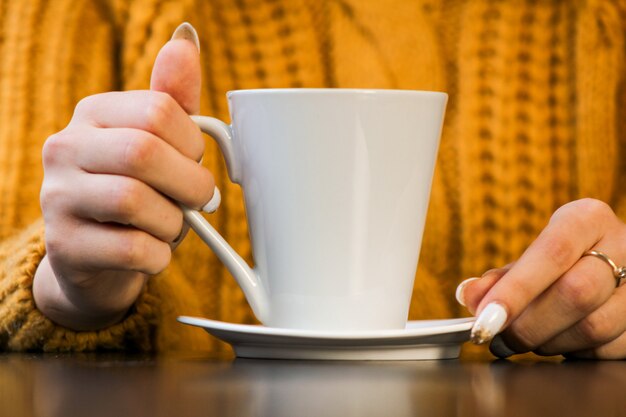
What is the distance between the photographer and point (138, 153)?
0.57 metres

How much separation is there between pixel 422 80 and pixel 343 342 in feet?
2.14

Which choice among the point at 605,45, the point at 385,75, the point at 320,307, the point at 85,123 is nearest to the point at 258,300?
the point at 320,307

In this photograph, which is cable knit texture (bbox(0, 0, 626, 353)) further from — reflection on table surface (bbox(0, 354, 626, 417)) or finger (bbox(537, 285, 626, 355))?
reflection on table surface (bbox(0, 354, 626, 417))

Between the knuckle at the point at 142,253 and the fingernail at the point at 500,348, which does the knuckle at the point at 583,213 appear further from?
the knuckle at the point at 142,253

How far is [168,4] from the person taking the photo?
Result: 1089 mm

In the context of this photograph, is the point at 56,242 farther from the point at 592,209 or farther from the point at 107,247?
the point at 592,209

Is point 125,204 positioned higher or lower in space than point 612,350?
higher

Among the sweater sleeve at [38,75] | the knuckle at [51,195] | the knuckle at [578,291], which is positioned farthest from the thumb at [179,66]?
the sweater sleeve at [38,75]

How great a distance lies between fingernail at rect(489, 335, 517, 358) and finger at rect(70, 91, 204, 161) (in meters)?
0.27

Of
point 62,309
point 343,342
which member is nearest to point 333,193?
point 343,342

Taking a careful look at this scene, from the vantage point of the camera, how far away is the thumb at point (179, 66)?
0.62 meters

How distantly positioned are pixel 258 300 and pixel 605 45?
2.28 feet

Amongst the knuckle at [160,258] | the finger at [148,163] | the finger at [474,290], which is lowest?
the finger at [474,290]

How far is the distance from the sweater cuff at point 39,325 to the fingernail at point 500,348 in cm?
33
